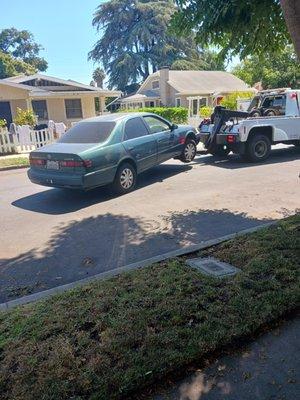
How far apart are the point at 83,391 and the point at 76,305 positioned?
105 centimetres

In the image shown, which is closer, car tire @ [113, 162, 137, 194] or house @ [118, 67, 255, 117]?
car tire @ [113, 162, 137, 194]

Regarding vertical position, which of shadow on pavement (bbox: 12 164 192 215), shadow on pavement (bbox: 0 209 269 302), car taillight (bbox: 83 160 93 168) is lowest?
shadow on pavement (bbox: 0 209 269 302)

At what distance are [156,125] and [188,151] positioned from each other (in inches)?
66.8

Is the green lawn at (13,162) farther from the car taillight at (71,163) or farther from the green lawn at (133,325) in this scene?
the green lawn at (133,325)

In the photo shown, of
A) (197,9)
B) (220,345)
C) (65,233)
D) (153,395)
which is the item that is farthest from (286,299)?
(197,9)

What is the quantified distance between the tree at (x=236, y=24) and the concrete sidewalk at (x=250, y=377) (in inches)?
162

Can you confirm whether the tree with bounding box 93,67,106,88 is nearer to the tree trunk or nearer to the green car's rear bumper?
the green car's rear bumper

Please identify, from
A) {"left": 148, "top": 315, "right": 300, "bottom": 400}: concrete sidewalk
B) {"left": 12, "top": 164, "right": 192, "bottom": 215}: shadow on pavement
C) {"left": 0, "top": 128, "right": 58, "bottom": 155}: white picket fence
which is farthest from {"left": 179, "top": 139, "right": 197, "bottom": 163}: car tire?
{"left": 148, "top": 315, "right": 300, "bottom": 400}: concrete sidewalk

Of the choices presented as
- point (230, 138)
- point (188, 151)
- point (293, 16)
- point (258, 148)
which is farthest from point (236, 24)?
point (258, 148)

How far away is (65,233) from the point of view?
5930 mm

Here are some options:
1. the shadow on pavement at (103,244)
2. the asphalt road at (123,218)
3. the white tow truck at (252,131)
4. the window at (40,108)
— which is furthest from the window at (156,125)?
the window at (40,108)

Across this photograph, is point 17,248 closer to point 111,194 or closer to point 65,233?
point 65,233

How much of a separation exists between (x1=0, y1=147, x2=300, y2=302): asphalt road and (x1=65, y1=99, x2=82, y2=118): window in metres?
16.4

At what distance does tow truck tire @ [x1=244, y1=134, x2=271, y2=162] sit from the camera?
11.1 m
